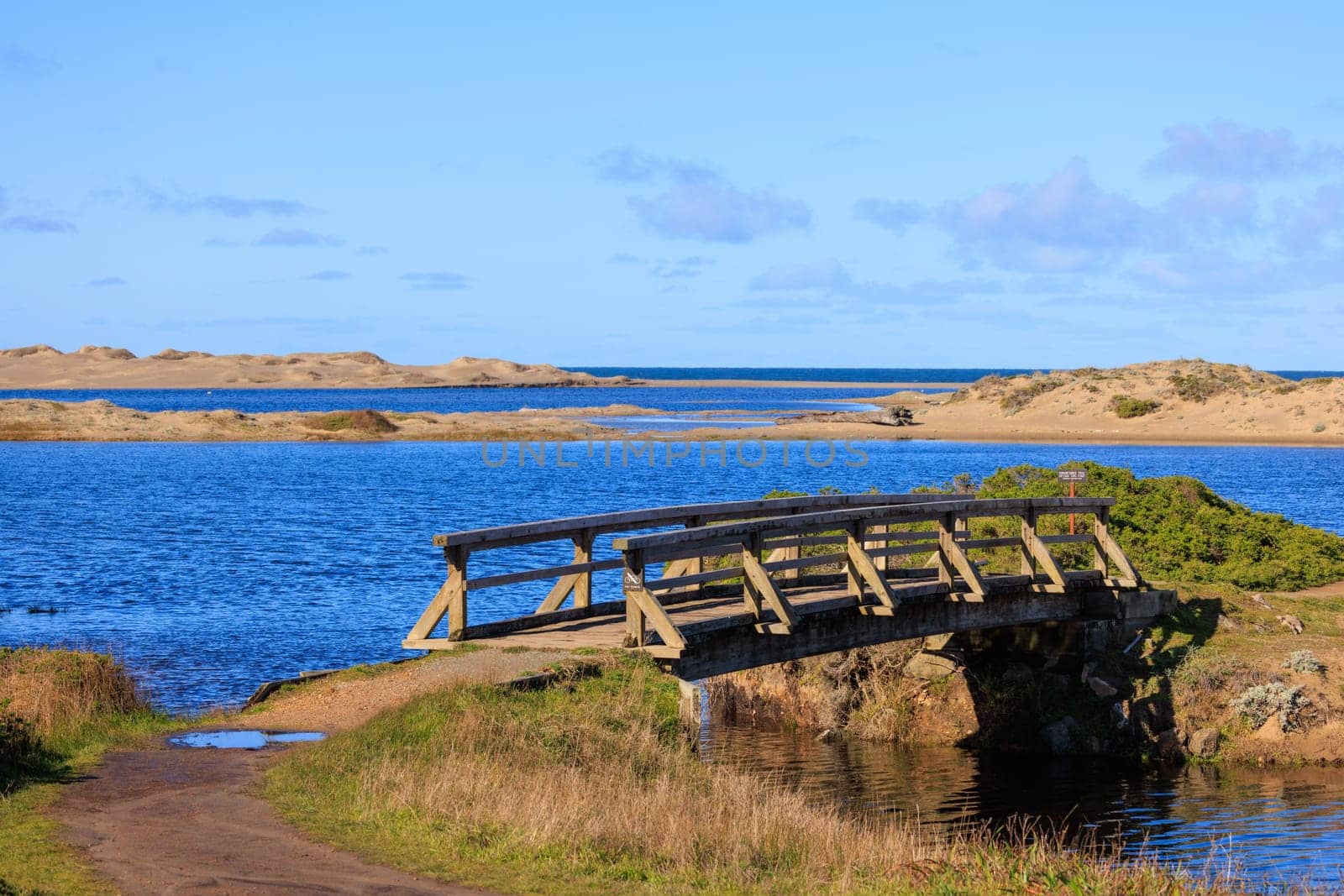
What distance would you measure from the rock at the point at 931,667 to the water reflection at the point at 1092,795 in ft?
4.39

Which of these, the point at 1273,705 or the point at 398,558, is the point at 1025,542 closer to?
the point at 1273,705

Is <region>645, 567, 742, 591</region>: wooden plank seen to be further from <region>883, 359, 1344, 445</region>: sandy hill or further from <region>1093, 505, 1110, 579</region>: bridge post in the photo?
<region>883, 359, 1344, 445</region>: sandy hill

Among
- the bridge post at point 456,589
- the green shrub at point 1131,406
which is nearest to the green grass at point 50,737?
the bridge post at point 456,589

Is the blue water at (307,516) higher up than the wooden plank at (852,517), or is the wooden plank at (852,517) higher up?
the wooden plank at (852,517)

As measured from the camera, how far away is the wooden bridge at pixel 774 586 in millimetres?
15867

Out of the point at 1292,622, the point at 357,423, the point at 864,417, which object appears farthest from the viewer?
the point at 357,423

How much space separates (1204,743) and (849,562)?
19.5 feet

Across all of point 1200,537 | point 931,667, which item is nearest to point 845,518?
point 931,667

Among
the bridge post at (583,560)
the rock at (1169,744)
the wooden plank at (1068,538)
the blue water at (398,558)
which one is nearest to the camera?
the bridge post at (583,560)

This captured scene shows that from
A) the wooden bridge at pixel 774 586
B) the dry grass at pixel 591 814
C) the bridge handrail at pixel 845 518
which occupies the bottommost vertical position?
the dry grass at pixel 591 814

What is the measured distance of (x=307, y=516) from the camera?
5331 cm

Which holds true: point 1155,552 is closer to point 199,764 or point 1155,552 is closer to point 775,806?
point 775,806

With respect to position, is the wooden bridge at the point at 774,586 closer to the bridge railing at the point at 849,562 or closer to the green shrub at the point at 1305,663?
the bridge railing at the point at 849,562

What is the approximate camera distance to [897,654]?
22484 millimetres
